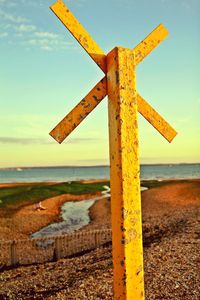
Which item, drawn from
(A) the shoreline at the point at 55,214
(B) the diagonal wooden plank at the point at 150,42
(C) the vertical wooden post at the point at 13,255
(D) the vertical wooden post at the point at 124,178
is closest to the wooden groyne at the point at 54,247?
(C) the vertical wooden post at the point at 13,255

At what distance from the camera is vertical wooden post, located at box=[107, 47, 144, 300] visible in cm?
273

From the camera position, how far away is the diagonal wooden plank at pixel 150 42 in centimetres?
314

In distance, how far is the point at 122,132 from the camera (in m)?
2.79

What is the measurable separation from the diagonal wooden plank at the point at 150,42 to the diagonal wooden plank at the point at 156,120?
0.39m

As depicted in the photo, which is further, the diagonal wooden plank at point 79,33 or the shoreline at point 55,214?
the shoreline at point 55,214

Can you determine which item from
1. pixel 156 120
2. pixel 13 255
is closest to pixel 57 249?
pixel 13 255

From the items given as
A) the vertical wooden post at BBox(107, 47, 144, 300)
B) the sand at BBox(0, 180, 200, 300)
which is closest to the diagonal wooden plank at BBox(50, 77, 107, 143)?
the vertical wooden post at BBox(107, 47, 144, 300)

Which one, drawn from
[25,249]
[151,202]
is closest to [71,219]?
[151,202]

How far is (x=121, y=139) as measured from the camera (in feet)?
9.11

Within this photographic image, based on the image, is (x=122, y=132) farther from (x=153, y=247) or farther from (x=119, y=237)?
(x=153, y=247)

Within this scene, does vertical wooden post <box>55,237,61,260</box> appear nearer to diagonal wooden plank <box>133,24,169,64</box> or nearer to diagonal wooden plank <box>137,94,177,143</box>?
diagonal wooden plank <box>137,94,177,143</box>

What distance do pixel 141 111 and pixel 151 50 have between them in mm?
597

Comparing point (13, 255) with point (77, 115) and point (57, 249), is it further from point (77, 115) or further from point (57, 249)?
point (77, 115)

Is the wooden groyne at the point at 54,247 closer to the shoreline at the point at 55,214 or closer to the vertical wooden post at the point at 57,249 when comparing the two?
the vertical wooden post at the point at 57,249
